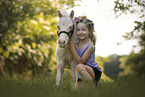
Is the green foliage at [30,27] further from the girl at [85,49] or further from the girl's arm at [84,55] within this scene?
the girl's arm at [84,55]

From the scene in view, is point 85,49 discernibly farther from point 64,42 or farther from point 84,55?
point 64,42

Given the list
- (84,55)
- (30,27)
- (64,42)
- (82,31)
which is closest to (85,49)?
(84,55)

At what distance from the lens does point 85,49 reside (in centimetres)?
289

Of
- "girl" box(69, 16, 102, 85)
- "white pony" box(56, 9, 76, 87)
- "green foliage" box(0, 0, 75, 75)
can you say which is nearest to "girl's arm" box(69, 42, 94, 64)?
"girl" box(69, 16, 102, 85)

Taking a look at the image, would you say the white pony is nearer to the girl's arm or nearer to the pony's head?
the pony's head

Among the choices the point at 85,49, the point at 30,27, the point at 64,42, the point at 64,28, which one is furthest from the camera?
the point at 30,27

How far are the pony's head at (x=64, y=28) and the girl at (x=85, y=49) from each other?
0.16 metres

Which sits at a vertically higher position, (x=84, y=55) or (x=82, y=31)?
(x=82, y=31)

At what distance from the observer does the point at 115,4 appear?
11.2 feet

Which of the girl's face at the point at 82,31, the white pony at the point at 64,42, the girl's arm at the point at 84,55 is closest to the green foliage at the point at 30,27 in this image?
the white pony at the point at 64,42

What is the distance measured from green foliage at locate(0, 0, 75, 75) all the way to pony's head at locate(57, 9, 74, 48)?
8.70 ft

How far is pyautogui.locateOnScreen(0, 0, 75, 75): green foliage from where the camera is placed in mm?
5660

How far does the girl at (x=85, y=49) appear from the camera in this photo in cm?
282

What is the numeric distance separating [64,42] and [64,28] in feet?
0.90
